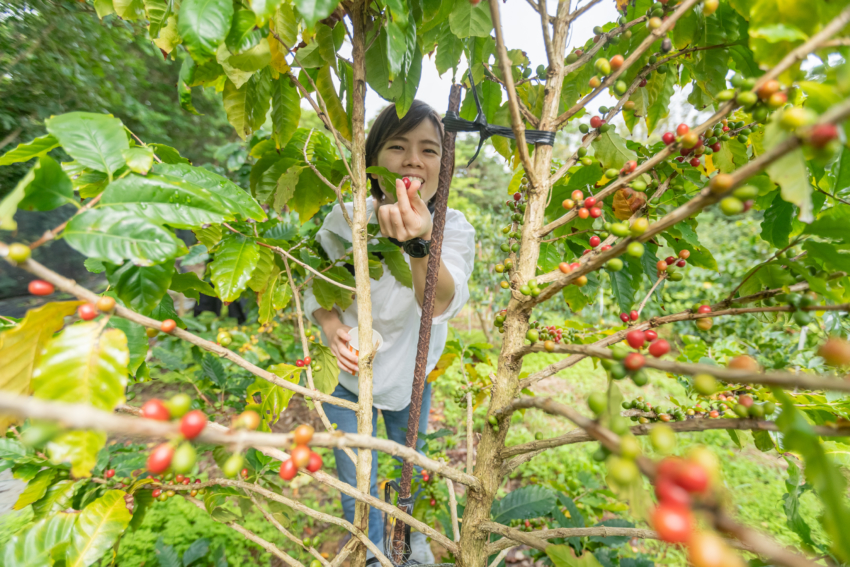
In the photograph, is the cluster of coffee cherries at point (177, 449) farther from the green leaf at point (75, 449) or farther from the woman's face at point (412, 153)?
the woman's face at point (412, 153)

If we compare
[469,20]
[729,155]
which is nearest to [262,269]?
[469,20]

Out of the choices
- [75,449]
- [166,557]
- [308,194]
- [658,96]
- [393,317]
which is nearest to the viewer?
[75,449]

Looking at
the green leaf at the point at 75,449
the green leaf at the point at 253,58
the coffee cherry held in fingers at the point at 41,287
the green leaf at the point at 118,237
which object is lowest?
the green leaf at the point at 75,449

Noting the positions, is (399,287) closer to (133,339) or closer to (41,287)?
(133,339)

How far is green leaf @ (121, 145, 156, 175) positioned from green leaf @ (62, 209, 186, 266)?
9cm

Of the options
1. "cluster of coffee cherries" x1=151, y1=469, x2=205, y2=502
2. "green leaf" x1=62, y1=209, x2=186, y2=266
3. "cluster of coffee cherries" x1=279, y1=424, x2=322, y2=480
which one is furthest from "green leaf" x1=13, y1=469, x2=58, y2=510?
"cluster of coffee cherries" x1=279, y1=424, x2=322, y2=480

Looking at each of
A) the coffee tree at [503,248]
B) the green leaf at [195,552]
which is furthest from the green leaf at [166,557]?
the coffee tree at [503,248]

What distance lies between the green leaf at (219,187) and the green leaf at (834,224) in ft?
3.46

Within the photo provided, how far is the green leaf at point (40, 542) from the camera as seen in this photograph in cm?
70

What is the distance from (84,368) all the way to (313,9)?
0.58 metres

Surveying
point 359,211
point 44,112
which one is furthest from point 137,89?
point 359,211

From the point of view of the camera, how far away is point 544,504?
1209mm

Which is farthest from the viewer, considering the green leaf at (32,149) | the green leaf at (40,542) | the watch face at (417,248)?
the watch face at (417,248)

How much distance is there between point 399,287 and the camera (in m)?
1.83
